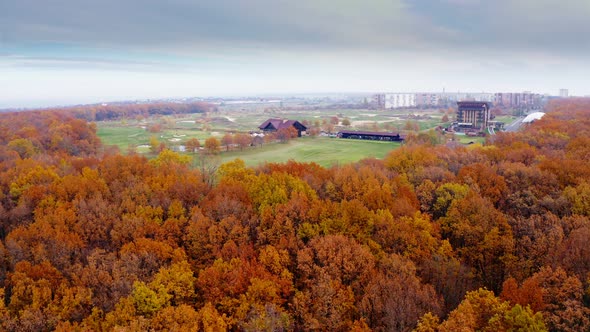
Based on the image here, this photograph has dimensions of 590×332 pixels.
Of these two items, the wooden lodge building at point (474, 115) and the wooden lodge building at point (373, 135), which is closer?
the wooden lodge building at point (373, 135)

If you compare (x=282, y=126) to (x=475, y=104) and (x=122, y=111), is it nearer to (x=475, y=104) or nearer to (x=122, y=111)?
(x=475, y=104)

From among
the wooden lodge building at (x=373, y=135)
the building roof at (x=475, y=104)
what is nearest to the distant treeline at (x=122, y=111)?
the wooden lodge building at (x=373, y=135)

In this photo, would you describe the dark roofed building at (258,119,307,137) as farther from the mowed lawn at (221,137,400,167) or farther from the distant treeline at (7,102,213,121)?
the distant treeline at (7,102,213,121)

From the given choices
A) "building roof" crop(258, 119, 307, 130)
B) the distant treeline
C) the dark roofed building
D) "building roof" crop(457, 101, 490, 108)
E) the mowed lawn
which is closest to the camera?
the mowed lawn

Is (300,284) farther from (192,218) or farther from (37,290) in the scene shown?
(37,290)

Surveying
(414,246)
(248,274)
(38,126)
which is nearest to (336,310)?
(248,274)

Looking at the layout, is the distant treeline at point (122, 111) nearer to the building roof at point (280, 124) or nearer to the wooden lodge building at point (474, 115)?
the building roof at point (280, 124)

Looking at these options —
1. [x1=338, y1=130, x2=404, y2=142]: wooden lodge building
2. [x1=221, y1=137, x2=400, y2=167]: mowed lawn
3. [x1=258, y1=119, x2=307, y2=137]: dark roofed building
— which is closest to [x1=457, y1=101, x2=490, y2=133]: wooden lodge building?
[x1=338, y1=130, x2=404, y2=142]: wooden lodge building
